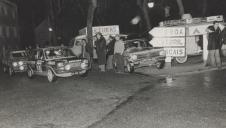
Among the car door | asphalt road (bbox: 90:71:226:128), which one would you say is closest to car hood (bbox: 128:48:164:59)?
the car door

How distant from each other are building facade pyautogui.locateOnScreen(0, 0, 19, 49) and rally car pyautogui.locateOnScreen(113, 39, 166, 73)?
100 feet

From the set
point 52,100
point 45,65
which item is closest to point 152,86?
point 52,100

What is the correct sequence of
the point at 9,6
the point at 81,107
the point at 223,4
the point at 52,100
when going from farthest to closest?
the point at 9,6 < the point at 223,4 < the point at 52,100 < the point at 81,107

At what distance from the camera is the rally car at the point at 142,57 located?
1728 centimetres

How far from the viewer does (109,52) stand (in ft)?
65.5

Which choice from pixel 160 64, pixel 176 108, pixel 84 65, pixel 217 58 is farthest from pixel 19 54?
pixel 176 108

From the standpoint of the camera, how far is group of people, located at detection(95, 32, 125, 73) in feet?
58.4

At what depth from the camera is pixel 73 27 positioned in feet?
156

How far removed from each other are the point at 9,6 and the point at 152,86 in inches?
1680

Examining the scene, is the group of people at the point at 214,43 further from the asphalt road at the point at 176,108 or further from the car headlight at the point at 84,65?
the car headlight at the point at 84,65

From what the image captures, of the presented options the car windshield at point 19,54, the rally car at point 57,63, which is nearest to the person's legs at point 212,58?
the rally car at point 57,63

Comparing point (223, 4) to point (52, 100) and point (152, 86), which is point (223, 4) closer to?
point (152, 86)

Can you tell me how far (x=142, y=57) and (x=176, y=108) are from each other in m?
8.25

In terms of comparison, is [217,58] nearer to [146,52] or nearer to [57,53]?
Answer: [146,52]
